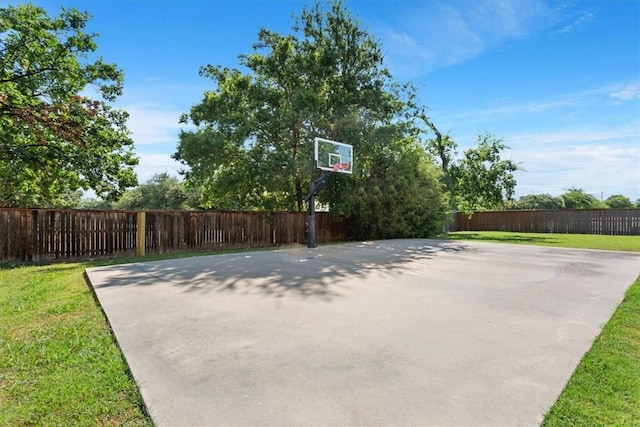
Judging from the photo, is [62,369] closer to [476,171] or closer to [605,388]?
[605,388]

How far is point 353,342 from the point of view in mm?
2881

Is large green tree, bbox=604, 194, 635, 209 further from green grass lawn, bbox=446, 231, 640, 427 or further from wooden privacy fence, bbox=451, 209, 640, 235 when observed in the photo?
green grass lawn, bbox=446, 231, 640, 427

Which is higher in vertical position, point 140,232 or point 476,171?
point 476,171

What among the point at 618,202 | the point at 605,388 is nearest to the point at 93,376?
the point at 605,388

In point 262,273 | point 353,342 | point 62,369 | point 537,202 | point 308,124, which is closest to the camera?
point 62,369

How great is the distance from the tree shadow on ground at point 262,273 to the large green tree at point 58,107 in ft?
17.8

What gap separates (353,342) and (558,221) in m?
21.9

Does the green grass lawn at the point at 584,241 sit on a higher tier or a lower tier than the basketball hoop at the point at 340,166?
lower

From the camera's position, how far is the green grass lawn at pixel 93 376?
73.5 inches

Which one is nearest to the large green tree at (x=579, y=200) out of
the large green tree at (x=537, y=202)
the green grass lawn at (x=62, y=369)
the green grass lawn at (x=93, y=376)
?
the large green tree at (x=537, y=202)

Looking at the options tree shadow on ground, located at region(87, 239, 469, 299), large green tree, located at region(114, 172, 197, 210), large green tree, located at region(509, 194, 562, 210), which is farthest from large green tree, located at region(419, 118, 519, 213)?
large green tree, located at region(509, 194, 562, 210)

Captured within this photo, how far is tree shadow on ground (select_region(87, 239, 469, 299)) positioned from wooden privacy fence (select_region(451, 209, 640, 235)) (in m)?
16.0

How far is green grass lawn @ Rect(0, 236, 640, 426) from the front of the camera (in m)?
1.87

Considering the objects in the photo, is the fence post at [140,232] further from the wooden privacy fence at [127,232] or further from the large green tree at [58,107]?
the large green tree at [58,107]
